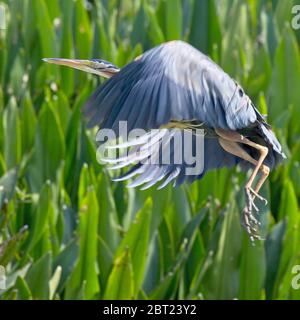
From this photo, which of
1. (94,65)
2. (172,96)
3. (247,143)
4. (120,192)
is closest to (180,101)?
(172,96)

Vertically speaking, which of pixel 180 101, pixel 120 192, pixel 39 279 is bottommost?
pixel 39 279

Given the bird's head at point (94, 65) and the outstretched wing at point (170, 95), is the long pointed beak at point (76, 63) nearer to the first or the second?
the bird's head at point (94, 65)

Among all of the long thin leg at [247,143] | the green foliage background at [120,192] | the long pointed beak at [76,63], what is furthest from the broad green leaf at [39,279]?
the long thin leg at [247,143]

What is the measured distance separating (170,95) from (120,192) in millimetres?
1624

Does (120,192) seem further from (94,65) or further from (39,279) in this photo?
(94,65)

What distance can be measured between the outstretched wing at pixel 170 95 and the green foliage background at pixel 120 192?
0.77m

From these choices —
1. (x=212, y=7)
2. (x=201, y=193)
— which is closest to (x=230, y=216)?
(x=201, y=193)

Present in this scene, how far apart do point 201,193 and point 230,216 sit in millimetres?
448

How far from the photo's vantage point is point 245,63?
4.32m

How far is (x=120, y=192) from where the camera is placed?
3.39 metres

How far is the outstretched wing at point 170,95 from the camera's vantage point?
177 cm

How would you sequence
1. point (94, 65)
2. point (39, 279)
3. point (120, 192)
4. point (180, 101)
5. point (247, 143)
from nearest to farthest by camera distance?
point (180, 101) → point (247, 143) → point (94, 65) → point (39, 279) → point (120, 192)

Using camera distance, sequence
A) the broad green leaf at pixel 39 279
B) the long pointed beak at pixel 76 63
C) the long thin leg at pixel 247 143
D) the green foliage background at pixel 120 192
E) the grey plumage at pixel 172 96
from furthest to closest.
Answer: the green foliage background at pixel 120 192
the broad green leaf at pixel 39 279
the long pointed beak at pixel 76 63
the long thin leg at pixel 247 143
the grey plumage at pixel 172 96
